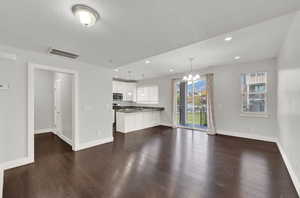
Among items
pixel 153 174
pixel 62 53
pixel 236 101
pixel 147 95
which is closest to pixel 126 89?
pixel 147 95

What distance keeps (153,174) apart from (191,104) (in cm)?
433

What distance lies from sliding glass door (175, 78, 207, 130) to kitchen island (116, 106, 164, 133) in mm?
1082

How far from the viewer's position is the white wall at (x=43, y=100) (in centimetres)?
514

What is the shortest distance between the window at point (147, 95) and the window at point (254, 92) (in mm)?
3973

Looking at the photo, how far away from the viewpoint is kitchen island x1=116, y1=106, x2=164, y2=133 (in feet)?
17.7

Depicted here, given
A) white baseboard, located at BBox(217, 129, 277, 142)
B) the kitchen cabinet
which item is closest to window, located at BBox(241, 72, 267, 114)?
white baseboard, located at BBox(217, 129, 277, 142)

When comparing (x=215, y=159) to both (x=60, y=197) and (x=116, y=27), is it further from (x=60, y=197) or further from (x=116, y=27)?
(x=116, y=27)

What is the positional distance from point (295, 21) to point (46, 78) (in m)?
7.50

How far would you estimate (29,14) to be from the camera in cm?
160

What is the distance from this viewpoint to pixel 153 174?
2285mm

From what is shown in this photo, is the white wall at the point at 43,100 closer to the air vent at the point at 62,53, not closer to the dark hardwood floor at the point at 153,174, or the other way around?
the dark hardwood floor at the point at 153,174

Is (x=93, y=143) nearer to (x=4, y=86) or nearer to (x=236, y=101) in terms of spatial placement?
(x=4, y=86)

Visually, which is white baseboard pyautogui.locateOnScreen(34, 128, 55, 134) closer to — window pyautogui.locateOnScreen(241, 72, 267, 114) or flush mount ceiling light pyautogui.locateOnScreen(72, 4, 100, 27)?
flush mount ceiling light pyautogui.locateOnScreen(72, 4, 100, 27)

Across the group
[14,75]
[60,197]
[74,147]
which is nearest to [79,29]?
[14,75]
